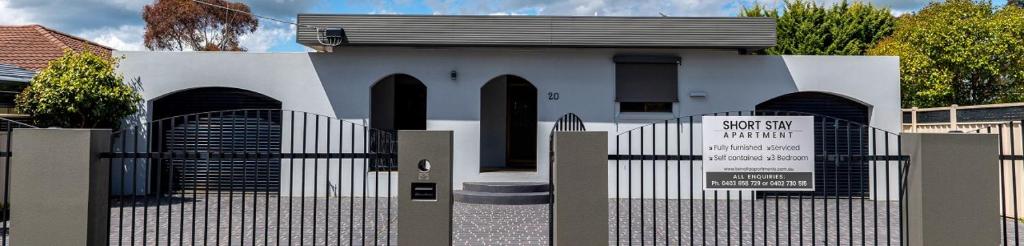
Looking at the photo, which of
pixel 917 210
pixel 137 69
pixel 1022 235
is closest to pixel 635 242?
pixel 917 210

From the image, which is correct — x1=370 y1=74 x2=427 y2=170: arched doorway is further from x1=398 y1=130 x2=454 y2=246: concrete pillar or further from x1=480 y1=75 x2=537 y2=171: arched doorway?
x1=398 y1=130 x2=454 y2=246: concrete pillar

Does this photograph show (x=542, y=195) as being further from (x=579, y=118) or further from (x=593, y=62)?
(x=593, y=62)

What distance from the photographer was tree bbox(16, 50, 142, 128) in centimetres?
936

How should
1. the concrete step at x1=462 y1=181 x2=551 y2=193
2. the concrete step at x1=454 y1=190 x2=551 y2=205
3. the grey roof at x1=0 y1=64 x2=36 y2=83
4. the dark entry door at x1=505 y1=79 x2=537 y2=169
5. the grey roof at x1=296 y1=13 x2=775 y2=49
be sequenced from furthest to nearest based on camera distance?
the dark entry door at x1=505 y1=79 x2=537 y2=169, the grey roof at x1=296 y1=13 x2=775 y2=49, the concrete step at x1=462 y1=181 x2=551 y2=193, the concrete step at x1=454 y1=190 x2=551 y2=205, the grey roof at x1=0 y1=64 x2=36 y2=83

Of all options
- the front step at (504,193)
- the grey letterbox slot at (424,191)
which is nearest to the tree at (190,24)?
the front step at (504,193)

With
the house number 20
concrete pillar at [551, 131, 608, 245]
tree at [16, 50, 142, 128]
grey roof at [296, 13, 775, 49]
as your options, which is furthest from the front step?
tree at [16, 50, 142, 128]

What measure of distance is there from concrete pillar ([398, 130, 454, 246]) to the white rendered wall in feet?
20.2

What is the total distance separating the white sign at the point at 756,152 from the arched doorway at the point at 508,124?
863cm

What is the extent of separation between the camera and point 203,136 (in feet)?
37.1

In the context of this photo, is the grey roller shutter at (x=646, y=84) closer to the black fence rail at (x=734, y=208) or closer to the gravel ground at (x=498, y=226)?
the black fence rail at (x=734, y=208)

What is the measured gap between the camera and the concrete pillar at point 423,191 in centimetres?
475

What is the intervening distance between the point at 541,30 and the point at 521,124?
4.37m

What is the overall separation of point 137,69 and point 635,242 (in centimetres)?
992

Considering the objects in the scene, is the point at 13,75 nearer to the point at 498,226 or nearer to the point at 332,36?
the point at 332,36
